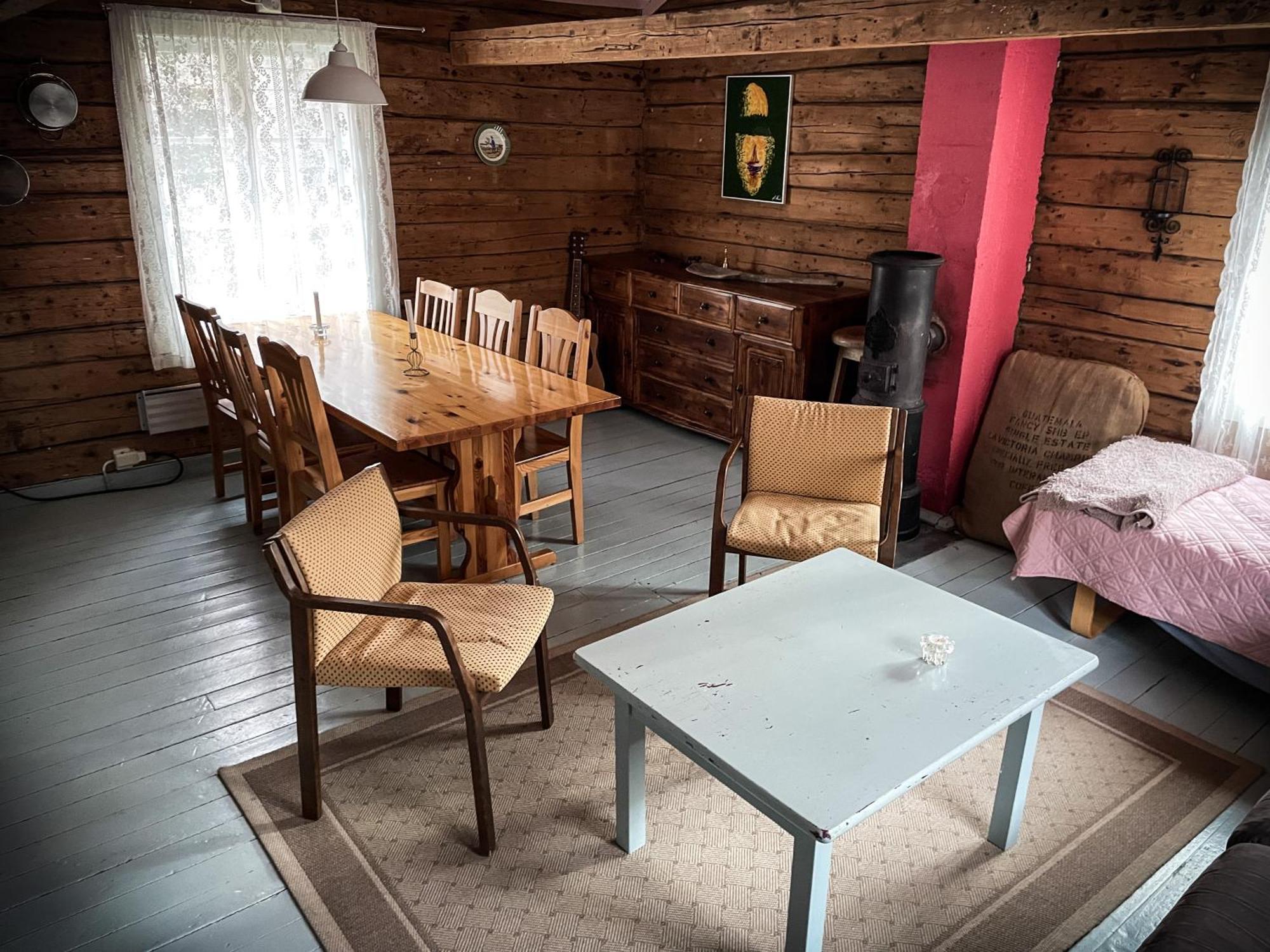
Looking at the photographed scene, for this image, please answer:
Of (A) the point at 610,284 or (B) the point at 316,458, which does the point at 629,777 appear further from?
(A) the point at 610,284

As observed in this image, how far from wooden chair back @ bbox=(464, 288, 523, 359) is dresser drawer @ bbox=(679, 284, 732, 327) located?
1.08 meters

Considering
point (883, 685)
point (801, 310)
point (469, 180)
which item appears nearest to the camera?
point (883, 685)

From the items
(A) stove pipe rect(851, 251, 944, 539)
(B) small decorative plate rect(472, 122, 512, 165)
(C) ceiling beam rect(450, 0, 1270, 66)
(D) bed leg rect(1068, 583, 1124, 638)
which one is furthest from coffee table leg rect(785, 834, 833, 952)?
(B) small decorative plate rect(472, 122, 512, 165)

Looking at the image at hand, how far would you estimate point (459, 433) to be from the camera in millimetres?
2938

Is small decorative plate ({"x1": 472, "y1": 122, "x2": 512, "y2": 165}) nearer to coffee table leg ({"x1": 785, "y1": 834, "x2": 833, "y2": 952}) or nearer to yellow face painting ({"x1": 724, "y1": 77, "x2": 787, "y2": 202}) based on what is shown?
yellow face painting ({"x1": 724, "y1": 77, "x2": 787, "y2": 202})

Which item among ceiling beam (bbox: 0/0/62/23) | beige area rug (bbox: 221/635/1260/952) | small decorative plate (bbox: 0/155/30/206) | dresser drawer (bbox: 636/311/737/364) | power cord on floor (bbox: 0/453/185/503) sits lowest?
beige area rug (bbox: 221/635/1260/952)

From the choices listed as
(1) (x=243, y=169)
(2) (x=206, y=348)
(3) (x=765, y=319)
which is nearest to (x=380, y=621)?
(2) (x=206, y=348)

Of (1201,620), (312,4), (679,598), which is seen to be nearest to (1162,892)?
(1201,620)

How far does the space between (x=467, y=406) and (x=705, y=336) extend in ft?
6.35

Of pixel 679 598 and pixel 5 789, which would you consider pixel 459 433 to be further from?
pixel 5 789

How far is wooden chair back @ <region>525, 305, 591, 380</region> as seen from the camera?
354cm

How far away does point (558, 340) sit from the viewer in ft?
12.1

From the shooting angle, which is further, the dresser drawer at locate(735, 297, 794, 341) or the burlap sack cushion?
the dresser drawer at locate(735, 297, 794, 341)

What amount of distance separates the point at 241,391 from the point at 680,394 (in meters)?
2.27
